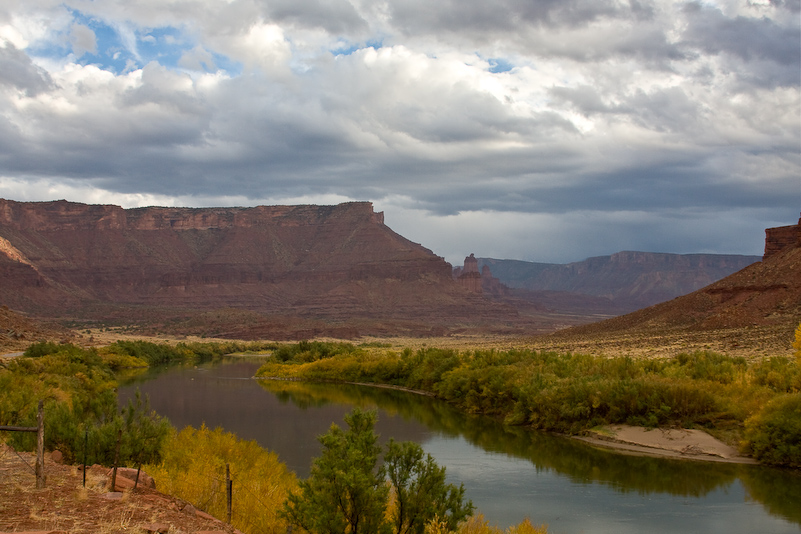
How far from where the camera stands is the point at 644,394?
29672 mm

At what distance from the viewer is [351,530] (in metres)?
12.8

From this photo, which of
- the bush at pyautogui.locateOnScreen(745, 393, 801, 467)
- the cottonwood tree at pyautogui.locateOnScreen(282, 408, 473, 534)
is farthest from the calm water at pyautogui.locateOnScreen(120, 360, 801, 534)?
the cottonwood tree at pyautogui.locateOnScreen(282, 408, 473, 534)

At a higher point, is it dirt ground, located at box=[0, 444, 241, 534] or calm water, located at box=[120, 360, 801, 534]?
dirt ground, located at box=[0, 444, 241, 534]

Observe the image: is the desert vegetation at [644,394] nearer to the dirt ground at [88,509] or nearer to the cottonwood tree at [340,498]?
the cottonwood tree at [340,498]

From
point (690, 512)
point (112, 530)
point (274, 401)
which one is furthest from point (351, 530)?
point (274, 401)

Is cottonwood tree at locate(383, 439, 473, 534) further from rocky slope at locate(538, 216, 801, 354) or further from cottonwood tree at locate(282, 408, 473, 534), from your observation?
rocky slope at locate(538, 216, 801, 354)

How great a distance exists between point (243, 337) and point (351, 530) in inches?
3924

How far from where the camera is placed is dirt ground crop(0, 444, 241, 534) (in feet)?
32.4

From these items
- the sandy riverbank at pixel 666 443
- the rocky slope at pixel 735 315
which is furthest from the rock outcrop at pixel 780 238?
the sandy riverbank at pixel 666 443

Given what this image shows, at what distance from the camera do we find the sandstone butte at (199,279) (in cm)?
14388

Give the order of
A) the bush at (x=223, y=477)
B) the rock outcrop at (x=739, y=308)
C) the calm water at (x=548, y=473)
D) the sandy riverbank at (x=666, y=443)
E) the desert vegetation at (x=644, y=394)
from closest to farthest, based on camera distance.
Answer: the bush at (x=223, y=477)
the calm water at (x=548, y=473)
the desert vegetation at (x=644, y=394)
the sandy riverbank at (x=666, y=443)
the rock outcrop at (x=739, y=308)

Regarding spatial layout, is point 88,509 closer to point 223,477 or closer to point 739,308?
point 223,477

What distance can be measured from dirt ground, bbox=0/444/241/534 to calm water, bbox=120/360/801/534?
8.91 m

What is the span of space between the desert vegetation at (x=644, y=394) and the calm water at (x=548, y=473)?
1.13 meters
